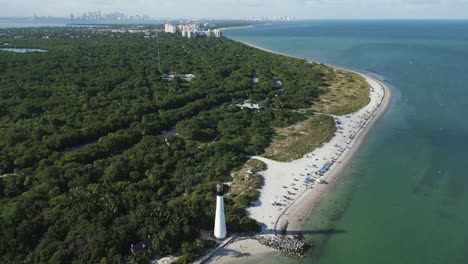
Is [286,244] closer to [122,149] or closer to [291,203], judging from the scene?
[291,203]

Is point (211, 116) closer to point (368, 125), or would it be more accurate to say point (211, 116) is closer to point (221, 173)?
point (221, 173)

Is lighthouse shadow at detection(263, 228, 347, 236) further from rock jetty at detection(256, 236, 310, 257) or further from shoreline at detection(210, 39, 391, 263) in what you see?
rock jetty at detection(256, 236, 310, 257)

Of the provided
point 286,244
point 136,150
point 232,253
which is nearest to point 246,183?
point 286,244

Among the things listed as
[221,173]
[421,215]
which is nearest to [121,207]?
[221,173]

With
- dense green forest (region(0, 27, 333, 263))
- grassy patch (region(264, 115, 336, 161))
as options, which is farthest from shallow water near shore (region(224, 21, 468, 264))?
dense green forest (region(0, 27, 333, 263))

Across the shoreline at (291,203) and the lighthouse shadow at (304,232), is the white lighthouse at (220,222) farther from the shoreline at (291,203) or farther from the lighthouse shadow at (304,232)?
the lighthouse shadow at (304,232)

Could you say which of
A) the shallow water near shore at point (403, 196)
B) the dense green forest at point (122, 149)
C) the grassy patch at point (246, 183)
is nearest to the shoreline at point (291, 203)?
the grassy patch at point (246, 183)
